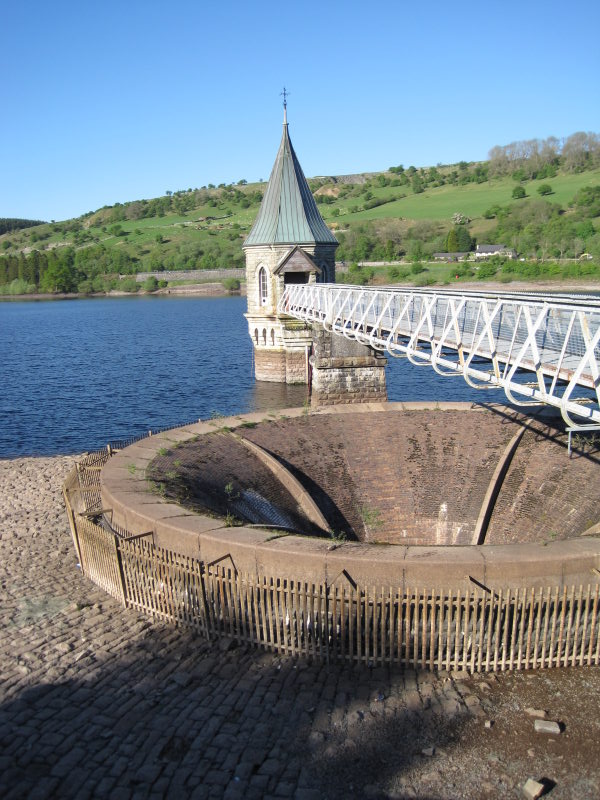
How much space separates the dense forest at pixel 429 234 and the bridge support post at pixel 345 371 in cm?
6886

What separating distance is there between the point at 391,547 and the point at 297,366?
29245mm

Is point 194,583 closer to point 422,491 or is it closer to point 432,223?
point 422,491

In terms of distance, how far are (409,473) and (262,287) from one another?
924 inches

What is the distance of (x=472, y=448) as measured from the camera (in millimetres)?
19016

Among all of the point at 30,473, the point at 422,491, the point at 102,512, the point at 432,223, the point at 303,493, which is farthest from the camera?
the point at 432,223

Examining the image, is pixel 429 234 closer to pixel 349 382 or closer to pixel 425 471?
pixel 349 382

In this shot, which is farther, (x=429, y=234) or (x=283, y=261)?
(x=429, y=234)

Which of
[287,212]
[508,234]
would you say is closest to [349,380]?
[287,212]

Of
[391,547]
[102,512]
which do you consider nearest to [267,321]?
[102,512]

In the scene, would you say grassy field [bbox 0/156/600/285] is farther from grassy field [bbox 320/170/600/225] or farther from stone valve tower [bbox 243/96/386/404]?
stone valve tower [bbox 243/96/386/404]

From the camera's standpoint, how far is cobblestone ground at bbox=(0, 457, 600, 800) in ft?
22.7

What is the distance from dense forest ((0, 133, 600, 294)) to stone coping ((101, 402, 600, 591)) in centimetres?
8548

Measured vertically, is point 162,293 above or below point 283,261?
below

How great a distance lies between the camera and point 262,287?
4009cm
